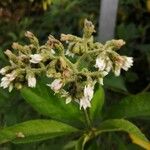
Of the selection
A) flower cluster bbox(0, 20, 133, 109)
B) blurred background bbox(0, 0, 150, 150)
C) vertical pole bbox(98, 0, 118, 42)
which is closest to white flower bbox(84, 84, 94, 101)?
flower cluster bbox(0, 20, 133, 109)

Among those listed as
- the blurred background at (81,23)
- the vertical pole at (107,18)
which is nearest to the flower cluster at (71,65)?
the vertical pole at (107,18)

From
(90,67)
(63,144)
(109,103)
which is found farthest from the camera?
(109,103)

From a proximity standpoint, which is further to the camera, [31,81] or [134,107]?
[134,107]

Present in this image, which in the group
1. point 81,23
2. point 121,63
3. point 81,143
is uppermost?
point 121,63

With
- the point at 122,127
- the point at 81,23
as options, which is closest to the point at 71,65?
the point at 122,127

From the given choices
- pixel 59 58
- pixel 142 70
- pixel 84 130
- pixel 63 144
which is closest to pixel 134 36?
pixel 142 70

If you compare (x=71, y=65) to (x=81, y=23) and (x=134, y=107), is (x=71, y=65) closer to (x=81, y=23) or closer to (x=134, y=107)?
(x=134, y=107)

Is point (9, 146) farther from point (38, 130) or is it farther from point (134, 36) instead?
point (134, 36)

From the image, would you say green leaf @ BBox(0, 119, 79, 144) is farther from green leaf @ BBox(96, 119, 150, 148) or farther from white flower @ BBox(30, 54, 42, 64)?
white flower @ BBox(30, 54, 42, 64)
